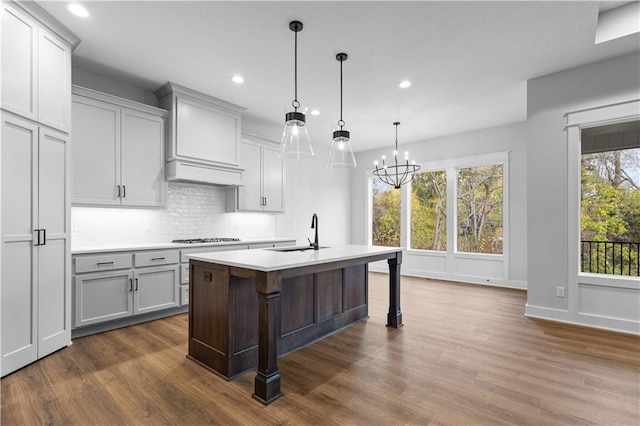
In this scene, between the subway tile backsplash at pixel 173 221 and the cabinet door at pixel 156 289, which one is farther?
the subway tile backsplash at pixel 173 221

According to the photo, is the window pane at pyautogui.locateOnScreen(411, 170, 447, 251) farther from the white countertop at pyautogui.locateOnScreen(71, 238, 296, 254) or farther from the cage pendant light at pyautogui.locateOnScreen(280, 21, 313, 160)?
the cage pendant light at pyautogui.locateOnScreen(280, 21, 313, 160)

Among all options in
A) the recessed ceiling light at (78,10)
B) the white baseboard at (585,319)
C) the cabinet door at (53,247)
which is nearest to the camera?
the recessed ceiling light at (78,10)

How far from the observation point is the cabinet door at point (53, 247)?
8.86 ft

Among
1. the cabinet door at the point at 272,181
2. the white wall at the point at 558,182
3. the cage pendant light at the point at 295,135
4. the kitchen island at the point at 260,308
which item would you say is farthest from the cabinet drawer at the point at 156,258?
the white wall at the point at 558,182

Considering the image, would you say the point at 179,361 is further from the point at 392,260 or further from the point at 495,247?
the point at 495,247

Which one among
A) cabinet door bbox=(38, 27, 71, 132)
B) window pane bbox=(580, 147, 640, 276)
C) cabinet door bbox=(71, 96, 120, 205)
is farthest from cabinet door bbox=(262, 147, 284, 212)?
window pane bbox=(580, 147, 640, 276)

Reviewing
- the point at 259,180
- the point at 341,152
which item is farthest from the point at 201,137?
the point at 341,152

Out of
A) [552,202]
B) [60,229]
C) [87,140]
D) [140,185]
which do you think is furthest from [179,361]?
[552,202]

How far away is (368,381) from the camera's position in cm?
236

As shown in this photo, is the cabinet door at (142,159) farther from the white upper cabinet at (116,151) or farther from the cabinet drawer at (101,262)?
the cabinet drawer at (101,262)

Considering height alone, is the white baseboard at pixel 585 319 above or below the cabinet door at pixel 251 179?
below

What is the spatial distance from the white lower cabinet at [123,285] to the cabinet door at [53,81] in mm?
1321

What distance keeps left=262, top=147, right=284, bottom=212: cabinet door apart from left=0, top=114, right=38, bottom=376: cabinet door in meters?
3.11

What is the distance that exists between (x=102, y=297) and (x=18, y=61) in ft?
7.30
